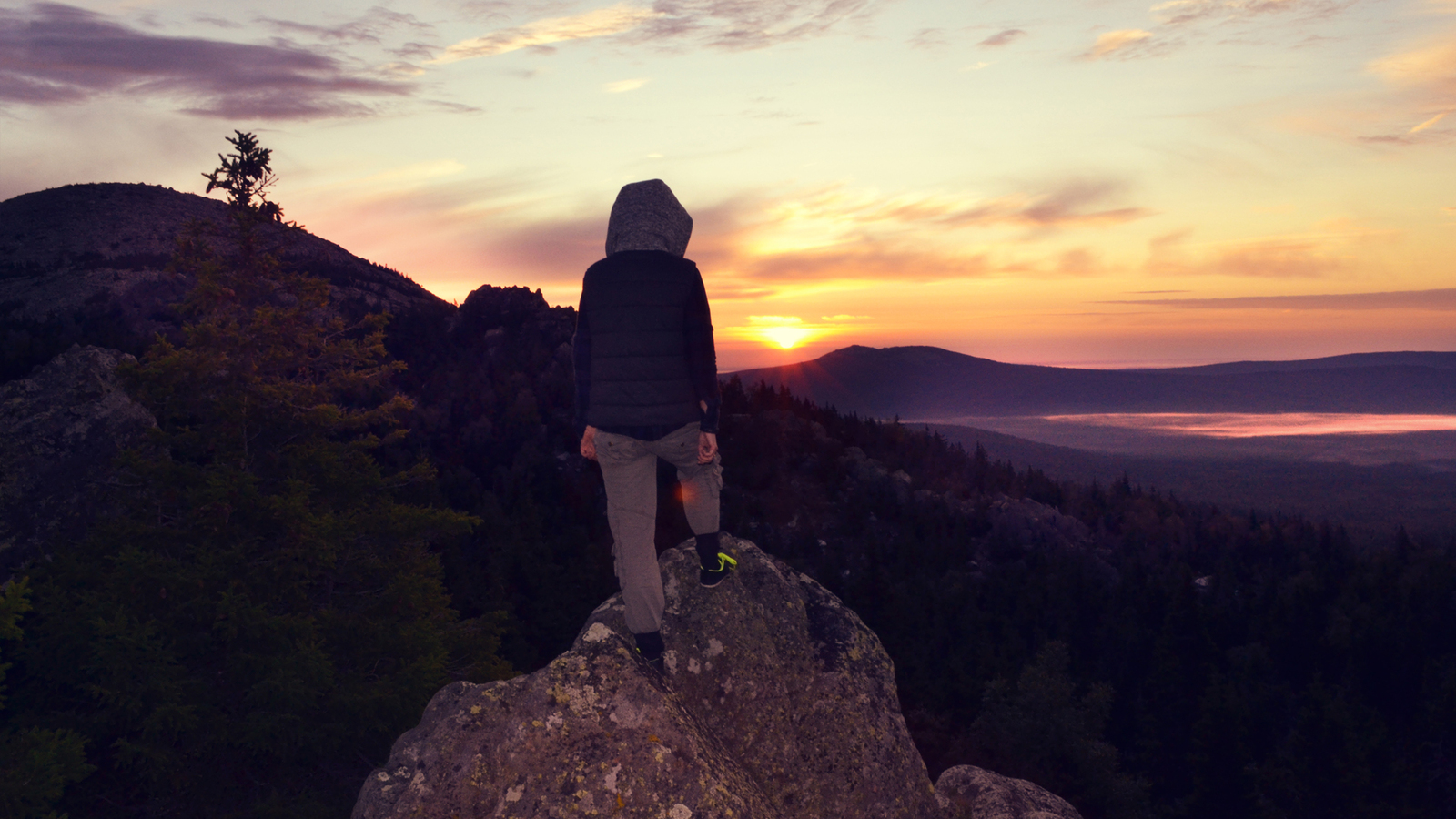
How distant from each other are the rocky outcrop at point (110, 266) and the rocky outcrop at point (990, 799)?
386 feet

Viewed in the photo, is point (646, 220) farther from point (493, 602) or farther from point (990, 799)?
point (493, 602)

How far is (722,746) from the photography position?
7426 mm

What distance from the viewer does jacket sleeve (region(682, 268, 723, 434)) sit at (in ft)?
22.4

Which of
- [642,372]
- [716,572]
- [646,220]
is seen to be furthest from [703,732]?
[646,220]

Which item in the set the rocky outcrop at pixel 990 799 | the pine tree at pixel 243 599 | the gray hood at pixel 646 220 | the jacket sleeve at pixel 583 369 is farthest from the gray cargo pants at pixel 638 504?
the pine tree at pixel 243 599

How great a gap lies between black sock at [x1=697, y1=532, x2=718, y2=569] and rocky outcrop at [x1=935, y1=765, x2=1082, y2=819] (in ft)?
12.6

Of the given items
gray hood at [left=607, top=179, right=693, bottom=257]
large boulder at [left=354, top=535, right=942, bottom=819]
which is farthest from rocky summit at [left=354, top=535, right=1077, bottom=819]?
gray hood at [left=607, top=179, right=693, bottom=257]

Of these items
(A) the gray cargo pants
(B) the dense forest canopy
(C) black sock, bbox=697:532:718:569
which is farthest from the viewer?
(B) the dense forest canopy

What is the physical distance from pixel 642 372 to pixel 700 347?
55 centimetres

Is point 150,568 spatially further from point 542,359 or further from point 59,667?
point 542,359

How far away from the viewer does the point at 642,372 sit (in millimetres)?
6676

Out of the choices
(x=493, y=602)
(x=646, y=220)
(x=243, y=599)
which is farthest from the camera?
(x=493, y=602)

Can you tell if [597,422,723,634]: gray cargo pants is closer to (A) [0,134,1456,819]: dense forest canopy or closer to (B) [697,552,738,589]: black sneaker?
(B) [697,552,738,589]: black sneaker

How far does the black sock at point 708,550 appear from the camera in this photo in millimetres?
7777
